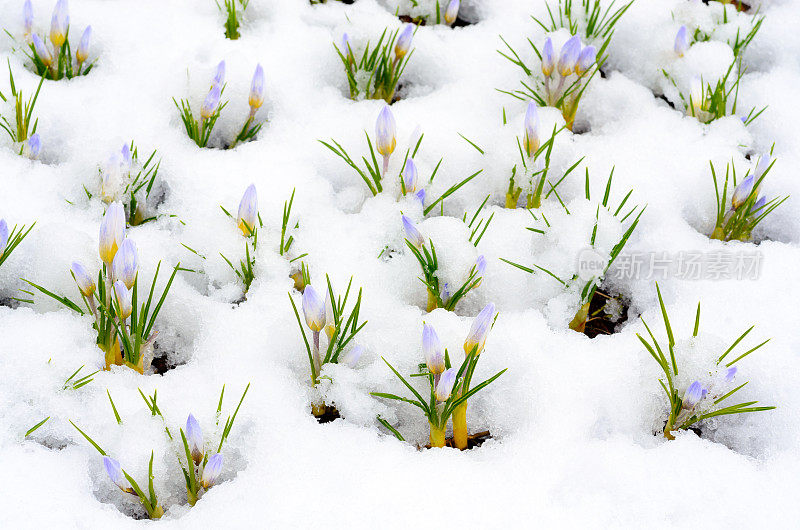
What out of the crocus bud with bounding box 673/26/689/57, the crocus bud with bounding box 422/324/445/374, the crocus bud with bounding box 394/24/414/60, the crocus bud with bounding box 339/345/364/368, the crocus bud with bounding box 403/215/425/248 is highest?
the crocus bud with bounding box 673/26/689/57

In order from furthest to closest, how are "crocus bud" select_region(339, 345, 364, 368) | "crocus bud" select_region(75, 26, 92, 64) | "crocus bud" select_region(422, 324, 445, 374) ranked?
1. "crocus bud" select_region(75, 26, 92, 64)
2. "crocus bud" select_region(339, 345, 364, 368)
3. "crocus bud" select_region(422, 324, 445, 374)

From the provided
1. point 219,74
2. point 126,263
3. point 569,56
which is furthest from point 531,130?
point 126,263

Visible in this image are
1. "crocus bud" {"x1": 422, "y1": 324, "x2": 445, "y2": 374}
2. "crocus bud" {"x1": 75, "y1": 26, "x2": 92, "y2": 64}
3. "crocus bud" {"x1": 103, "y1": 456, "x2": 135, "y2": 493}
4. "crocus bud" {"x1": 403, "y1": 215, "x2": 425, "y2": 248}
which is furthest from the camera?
"crocus bud" {"x1": 75, "y1": 26, "x2": 92, "y2": 64}

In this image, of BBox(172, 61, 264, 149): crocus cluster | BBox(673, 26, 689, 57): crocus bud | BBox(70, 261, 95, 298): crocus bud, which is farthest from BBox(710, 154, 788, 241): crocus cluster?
BBox(70, 261, 95, 298): crocus bud

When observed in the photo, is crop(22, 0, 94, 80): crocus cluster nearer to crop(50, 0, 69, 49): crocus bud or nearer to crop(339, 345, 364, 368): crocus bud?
crop(50, 0, 69, 49): crocus bud

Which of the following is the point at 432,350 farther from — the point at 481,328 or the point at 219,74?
the point at 219,74
